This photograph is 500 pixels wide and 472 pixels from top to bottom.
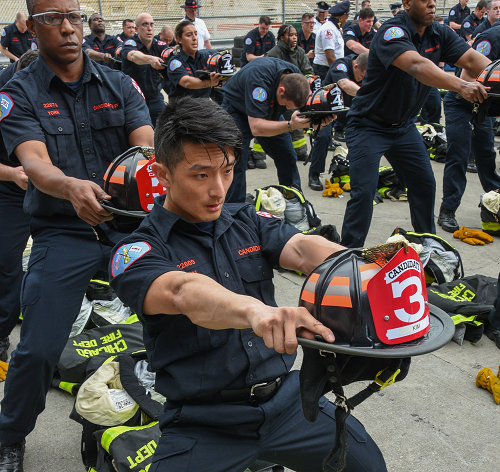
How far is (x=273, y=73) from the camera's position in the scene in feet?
16.8

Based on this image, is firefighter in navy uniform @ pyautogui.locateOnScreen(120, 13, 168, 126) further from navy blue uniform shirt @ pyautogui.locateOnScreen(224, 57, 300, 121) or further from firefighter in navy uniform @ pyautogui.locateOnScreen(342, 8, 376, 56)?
firefighter in navy uniform @ pyautogui.locateOnScreen(342, 8, 376, 56)

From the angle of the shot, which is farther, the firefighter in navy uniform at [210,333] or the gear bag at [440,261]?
the gear bag at [440,261]

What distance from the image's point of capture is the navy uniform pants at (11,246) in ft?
11.4

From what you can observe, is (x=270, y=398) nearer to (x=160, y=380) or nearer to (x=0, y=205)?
(x=160, y=380)

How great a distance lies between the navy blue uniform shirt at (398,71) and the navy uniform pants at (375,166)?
0.14 metres

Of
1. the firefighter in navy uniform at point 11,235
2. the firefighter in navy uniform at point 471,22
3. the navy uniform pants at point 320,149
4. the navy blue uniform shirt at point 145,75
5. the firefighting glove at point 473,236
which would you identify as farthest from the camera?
the firefighter in navy uniform at point 471,22

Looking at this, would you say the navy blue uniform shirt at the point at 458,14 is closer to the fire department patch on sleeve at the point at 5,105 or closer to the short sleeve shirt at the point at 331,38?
the short sleeve shirt at the point at 331,38

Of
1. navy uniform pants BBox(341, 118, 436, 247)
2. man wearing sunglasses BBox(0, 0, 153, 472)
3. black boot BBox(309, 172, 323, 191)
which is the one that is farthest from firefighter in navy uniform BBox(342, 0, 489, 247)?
black boot BBox(309, 172, 323, 191)

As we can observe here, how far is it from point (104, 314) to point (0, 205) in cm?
106

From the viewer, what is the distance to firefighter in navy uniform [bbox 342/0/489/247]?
4.34m

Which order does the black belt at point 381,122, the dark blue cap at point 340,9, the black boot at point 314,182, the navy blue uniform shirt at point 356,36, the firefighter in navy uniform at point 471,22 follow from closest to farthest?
1. the black belt at point 381,122
2. the black boot at point 314,182
3. the dark blue cap at point 340,9
4. the navy blue uniform shirt at point 356,36
5. the firefighter in navy uniform at point 471,22

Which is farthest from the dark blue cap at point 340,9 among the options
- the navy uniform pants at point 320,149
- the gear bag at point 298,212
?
the gear bag at point 298,212

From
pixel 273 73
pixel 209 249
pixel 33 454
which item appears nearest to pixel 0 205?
pixel 33 454

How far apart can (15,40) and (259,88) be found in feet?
25.8
